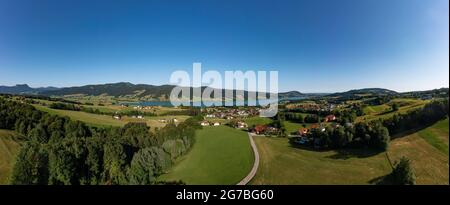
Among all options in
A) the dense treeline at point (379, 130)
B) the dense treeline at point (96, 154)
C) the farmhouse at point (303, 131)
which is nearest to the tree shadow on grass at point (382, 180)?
the dense treeline at point (379, 130)

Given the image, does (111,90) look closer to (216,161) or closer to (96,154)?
(96,154)

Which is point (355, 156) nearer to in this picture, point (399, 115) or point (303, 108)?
point (399, 115)

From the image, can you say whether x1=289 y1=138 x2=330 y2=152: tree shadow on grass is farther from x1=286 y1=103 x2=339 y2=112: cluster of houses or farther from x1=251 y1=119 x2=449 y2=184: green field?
x1=286 y1=103 x2=339 y2=112: cluster of houses

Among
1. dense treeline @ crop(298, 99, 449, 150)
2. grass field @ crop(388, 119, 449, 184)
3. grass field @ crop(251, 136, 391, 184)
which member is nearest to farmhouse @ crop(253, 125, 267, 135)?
grass field @ crop(251, 136, 391, 184)

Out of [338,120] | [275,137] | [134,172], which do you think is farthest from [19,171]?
[338,120]

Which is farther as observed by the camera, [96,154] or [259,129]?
[259,129]

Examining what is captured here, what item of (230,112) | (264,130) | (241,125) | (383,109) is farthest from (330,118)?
(230,112)
